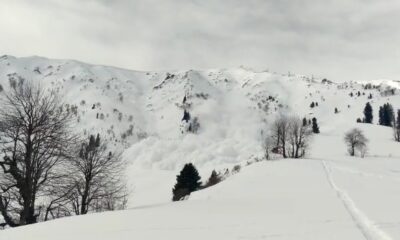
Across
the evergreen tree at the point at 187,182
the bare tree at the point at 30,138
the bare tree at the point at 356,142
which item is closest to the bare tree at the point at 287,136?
the bare tree at the point at 356,142

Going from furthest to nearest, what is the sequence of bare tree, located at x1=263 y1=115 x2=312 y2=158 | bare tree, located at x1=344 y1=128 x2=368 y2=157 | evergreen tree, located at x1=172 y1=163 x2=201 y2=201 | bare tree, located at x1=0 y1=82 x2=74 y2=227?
bare tree, located at x1=344 y1=128 x2=368 y2=157, bare tree, located at x1=263 y1=115 x2=312 y2=158, evergreen tree, located at x1=172 y1=163 x2=201 y2=201, bare tree, located at x1=0 y1=82 x2=74 y2=227

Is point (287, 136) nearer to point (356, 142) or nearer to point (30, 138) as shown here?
point (356, 142)

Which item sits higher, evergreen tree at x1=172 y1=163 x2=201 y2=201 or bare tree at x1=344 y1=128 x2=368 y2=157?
bare tree at x1=344 y1=128 x2=368 y2=157

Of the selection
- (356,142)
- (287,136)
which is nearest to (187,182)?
(287,136)

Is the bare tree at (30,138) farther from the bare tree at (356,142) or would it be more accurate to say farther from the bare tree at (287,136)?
the bare tree at (356,142)

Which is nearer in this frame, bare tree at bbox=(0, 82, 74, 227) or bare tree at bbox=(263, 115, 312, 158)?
bare tree at bbox=(0, 82, 74, 227)

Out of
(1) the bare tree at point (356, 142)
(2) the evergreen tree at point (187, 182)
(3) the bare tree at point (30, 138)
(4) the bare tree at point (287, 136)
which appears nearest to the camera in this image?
(3) the bare tree at point (30, 138)

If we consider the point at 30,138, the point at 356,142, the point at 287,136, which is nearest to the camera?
the point at 30,138

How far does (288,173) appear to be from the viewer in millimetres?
57562

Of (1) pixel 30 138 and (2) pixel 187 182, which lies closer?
(1) pixel 30 138

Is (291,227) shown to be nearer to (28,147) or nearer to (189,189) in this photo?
(28,147)

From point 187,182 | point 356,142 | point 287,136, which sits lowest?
point 187,182

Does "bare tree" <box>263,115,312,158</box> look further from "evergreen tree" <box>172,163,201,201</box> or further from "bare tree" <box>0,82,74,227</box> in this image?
"bare tree" <box>0,82,74,227</box>

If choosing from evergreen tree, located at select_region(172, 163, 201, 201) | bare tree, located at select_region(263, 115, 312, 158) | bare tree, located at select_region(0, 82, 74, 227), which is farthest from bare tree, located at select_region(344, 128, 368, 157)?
bare tree, located at select_region(0, 82, 74, 227)
